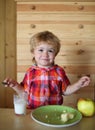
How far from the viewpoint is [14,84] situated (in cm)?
121

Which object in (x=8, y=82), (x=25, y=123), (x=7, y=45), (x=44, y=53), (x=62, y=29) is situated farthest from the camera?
(x=7, y=45)

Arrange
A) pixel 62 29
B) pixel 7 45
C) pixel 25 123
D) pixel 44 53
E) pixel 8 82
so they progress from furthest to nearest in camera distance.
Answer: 1. pixel 7 45
2. pixel 62 29
3. pixel 44 53
4. pixel 8 82
5. pixel 25 123

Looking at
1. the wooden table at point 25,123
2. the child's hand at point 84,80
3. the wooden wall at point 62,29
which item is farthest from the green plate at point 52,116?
the wooden wall at point 62,29

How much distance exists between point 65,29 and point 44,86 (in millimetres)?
538

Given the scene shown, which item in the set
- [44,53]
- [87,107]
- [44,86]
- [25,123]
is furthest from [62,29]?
[25,123]

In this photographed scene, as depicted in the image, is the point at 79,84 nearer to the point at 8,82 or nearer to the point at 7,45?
the point at 8,82

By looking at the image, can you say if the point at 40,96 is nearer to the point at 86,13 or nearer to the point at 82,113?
the point at 82,113

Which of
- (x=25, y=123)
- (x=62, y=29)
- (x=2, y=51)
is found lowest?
(x=25, y=123)

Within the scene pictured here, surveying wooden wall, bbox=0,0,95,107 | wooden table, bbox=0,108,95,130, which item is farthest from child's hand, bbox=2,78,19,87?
wooden wall, bbox=0,0,95,107

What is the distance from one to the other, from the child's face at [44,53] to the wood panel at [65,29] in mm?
378

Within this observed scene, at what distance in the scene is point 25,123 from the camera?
973 millimetres

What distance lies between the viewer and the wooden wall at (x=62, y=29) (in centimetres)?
169

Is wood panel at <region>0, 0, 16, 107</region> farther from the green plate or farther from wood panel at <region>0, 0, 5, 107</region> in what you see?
the green plate

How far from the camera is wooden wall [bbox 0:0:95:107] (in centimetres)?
169
